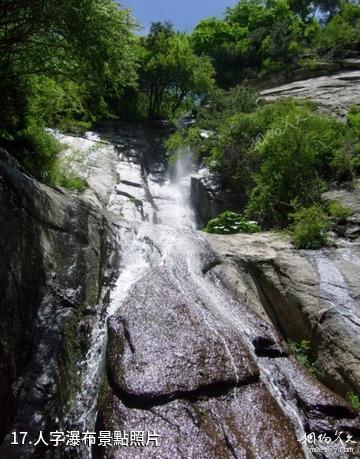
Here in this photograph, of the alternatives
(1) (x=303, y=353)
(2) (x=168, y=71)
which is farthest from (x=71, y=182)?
(2) (x=168, y=71)

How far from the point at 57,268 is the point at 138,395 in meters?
2.31

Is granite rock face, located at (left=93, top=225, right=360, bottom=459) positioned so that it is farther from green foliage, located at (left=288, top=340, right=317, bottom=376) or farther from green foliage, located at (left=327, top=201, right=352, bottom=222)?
green foliage, located at (left=327, top=201, right=352, bottom=222)

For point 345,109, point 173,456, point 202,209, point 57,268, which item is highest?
point 345,109

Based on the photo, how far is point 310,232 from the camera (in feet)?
30.3

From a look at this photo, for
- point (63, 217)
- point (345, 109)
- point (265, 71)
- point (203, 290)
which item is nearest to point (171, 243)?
point (203, 290)

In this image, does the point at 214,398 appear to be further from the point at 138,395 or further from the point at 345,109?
the point at 345,109

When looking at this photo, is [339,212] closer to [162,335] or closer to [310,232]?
[310,232]

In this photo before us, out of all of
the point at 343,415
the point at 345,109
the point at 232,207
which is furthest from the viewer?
the point at 345,109

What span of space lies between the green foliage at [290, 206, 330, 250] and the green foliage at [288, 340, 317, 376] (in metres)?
2.37

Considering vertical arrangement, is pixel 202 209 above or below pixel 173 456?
below

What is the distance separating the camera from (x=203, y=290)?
7.38 meters

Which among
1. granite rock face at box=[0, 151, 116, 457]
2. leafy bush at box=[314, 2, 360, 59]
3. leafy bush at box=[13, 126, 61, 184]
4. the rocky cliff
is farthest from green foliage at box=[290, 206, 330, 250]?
leafy bush at box=[314, 2, 360, 59]

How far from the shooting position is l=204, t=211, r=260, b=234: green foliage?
1138cm

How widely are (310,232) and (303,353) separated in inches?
113
